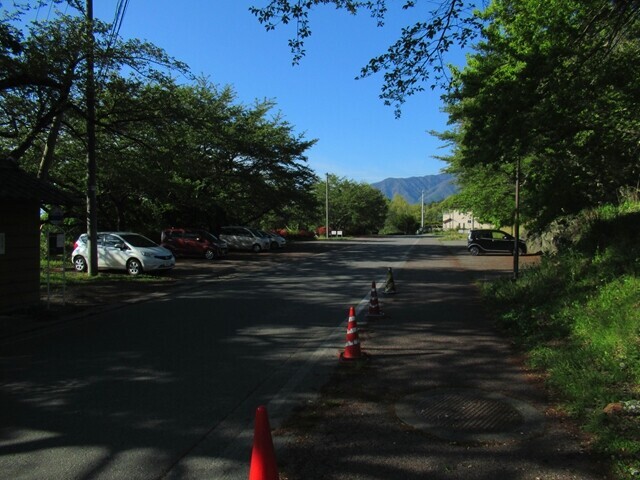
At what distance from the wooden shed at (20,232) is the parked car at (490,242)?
2483cm

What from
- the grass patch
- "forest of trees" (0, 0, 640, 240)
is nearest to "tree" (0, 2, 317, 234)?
"forest of trees" (0, 0, 640, 240)

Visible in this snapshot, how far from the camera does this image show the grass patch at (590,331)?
421cm

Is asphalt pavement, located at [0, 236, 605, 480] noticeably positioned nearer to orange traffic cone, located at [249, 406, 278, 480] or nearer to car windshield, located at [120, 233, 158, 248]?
orange traffic cone, located at [249, 406, 278, 480]

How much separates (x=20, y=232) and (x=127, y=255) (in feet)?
23.7

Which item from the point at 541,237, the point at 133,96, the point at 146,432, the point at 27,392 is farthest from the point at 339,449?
the point at 541,237

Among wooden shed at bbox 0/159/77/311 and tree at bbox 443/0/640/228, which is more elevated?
tree at bbox 443/0/640/228

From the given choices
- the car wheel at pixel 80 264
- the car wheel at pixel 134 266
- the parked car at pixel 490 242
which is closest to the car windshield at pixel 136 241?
the car wheel at pixel 134 266

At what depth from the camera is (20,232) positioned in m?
11.3

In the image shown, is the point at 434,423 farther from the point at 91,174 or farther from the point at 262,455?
the point at 91,174

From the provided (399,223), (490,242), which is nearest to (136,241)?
(490,242)

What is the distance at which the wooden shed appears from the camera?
420 inches

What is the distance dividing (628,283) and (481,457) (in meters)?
4.94

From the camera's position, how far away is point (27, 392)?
5.63 metres

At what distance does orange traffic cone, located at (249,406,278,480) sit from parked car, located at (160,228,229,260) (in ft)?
82.6
